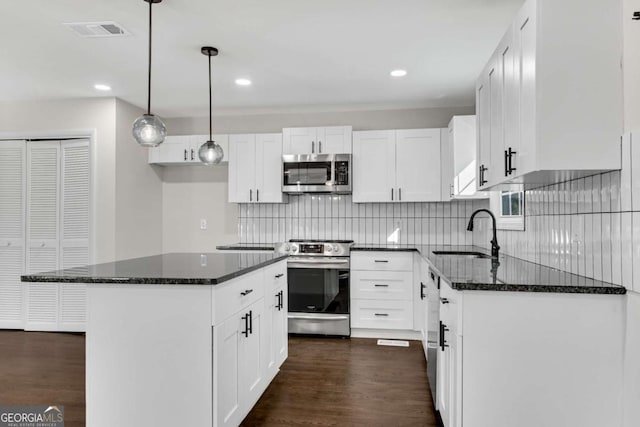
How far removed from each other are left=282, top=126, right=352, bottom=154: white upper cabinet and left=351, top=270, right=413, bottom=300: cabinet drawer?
53.9 inches

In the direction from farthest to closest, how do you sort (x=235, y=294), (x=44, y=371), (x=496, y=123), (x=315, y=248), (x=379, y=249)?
(x=315, y=248)
(x=379, y=249)
(x=44, y=371)
(x=496, y=123)
(x=235, y=294)

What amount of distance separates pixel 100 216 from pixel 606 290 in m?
4.51

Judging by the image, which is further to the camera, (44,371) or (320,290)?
(320,290)

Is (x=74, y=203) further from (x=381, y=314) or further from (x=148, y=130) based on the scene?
(x=381, y=314)

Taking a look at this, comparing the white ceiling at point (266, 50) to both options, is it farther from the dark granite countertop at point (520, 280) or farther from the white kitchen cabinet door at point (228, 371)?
the white kitchen cabinet door at point (228, 371)

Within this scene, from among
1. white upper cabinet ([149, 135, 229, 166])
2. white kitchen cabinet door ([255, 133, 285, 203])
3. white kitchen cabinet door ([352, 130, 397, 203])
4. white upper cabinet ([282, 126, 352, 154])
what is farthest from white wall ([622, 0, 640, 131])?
white upper cabinet ([149, 135, 229, 166])

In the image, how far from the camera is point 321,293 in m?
4.34

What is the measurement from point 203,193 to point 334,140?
1864mm

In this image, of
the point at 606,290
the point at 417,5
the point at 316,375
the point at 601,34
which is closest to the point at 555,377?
the point at 606,290

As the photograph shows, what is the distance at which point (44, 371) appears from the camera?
337cm

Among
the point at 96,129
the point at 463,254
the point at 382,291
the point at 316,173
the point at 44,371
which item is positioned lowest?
the point at 44,371

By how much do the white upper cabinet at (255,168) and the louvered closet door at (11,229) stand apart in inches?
92.1

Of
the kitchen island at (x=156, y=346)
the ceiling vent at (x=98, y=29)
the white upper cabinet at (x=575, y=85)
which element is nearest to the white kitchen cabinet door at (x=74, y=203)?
the ceiling vent at (x=98, y=29)

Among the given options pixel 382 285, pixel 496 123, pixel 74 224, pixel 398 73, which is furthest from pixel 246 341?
pixel 74 224
